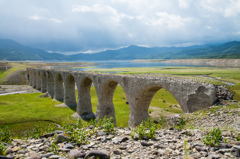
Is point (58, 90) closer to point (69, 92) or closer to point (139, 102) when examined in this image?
point (69, 92)

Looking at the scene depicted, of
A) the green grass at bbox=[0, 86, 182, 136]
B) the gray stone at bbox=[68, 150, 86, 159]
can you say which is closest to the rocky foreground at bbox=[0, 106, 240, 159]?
the gray stone at bbox=[68, 150, 86, 159]

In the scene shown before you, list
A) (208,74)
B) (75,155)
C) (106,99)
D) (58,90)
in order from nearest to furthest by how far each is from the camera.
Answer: (75,155) → (106,99) → (58,90) → (208,74)

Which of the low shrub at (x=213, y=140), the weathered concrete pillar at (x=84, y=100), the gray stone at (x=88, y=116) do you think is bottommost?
the gray stone at (x=88, y=116)

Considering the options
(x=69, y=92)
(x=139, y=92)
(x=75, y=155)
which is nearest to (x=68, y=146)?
(x=75, y=155)

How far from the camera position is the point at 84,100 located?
3344 cm

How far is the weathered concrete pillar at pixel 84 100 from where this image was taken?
32.6 m

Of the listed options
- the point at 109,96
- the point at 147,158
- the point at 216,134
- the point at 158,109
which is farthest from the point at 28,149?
the point at 158,109

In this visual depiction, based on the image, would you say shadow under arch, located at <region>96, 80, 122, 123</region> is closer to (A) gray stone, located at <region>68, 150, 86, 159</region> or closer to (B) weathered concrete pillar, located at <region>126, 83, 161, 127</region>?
(B) weathered concrete pillar, located at <region>126, 83, 161, 127</region>

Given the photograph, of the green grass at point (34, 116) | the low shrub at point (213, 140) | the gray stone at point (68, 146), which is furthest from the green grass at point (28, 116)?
the low shrub at point (213, 140)

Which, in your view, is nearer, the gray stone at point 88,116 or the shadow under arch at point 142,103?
the shadow under arch at point 142,103

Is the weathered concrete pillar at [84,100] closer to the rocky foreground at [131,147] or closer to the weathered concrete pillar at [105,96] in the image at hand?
the weathered concrete pillar at [105,96]

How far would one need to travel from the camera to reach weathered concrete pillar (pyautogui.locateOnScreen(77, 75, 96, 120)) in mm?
32622

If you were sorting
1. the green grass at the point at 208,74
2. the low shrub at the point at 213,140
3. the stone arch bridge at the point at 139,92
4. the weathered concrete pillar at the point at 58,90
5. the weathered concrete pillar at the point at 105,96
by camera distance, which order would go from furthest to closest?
the green grass at the point at 208,74 → the weathered concrete pillar at the point at 58,90 → the weathered concrete pillar at the point at 105,96 → the stone arch bridge at the point at 139,92 → the low shrub at the point at 213,140

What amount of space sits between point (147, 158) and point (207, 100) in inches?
380
